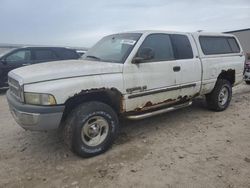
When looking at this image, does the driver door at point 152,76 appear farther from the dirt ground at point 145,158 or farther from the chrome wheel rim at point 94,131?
the dirt ground at point 145,158

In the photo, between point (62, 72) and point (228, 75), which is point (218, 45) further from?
point (62, 72)

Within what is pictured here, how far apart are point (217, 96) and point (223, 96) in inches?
15.7

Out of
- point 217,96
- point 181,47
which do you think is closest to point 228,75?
point 217,96

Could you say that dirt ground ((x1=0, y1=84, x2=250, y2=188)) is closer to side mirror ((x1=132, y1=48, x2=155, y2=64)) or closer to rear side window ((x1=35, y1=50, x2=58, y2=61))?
Answer: side mirror ((x1=132, y1=48, x2=155, y2=64))

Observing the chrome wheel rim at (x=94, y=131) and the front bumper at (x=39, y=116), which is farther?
the chrome wheel rim at (x=94, y=131)

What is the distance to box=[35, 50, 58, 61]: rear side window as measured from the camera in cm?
1009

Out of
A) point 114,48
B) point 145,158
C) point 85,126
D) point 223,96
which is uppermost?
point 114,48

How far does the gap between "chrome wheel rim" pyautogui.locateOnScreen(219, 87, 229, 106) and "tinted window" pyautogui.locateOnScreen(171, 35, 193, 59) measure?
159 centimetres

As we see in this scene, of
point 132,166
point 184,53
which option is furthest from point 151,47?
point 132,166

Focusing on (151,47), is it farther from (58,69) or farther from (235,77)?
(235,77)

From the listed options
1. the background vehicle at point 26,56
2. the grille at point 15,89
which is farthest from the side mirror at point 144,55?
the background vehicle at point 26,56

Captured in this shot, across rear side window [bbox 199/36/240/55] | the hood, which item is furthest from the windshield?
rear side window [bbox 199/36/240/55]

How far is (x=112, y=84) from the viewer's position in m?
4.02

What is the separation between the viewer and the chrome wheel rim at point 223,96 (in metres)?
6.36
